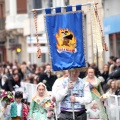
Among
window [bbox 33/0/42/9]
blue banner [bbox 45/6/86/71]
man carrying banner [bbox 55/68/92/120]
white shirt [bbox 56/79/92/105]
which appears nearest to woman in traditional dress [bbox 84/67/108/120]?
blue banner [bbox 45/6/86/71]

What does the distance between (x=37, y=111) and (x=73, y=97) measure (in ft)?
7.43

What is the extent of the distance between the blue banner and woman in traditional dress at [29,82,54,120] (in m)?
1.38

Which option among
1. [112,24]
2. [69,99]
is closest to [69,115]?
[69,99]

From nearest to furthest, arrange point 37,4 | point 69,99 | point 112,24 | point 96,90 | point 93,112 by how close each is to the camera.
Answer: point 69,99 → point 96,90 → point 93,112 → point 112,24 → point 37,4

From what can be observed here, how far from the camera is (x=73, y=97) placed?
11570 mm

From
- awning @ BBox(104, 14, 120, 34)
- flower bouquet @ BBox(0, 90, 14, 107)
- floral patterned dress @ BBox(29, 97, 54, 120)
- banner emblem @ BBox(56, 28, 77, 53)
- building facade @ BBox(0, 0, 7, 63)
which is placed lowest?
floral patterned dress @ BBox(29, 97, 54, 120)

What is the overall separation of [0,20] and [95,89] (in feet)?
148

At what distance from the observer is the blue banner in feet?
40.4

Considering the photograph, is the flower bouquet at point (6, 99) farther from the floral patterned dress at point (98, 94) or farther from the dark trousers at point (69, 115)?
the dark trousers at point (69, 115)

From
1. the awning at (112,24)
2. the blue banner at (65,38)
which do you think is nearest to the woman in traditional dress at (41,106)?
the blue banner at (65,38)

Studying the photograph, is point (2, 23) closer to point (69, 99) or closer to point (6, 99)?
point (6, 99)

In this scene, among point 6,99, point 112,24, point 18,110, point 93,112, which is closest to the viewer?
point 93,112

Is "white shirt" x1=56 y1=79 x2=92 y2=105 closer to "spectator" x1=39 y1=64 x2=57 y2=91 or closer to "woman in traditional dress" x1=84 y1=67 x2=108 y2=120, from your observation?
"woman in traditional dress" x1=84 y1=67 x2=108 y2=120

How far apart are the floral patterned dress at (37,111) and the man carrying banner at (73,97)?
5.95 feet
